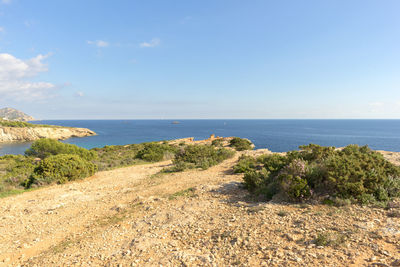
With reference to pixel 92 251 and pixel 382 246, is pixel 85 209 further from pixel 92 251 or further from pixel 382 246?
pixel 382 246

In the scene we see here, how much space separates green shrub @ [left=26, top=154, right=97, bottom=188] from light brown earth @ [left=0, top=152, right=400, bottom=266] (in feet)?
11.1

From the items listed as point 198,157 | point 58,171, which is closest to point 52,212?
point 58,171

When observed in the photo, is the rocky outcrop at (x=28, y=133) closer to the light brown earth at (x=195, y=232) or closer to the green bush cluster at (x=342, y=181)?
the light brown earth at (x=195, y=232)

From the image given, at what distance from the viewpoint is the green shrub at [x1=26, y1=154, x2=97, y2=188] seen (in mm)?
12117

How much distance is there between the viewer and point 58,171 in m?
12.6

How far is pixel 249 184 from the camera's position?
836 centimetres

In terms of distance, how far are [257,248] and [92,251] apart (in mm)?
4048

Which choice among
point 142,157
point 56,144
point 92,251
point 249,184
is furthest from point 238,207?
point 56,144

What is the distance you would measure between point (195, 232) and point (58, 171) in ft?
37.8

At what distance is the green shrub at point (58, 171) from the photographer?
12117 millimetres

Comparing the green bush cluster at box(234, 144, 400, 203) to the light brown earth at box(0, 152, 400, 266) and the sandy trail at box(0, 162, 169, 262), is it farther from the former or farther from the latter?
the sandy trail at box(0, 162, 169, 262)

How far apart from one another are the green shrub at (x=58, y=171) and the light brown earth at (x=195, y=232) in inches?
133

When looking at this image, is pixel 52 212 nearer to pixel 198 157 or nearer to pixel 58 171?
pixel 58 171

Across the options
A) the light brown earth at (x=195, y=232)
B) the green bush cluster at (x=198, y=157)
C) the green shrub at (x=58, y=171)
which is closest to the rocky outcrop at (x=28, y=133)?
the green shrub at (x=58, y=171)
